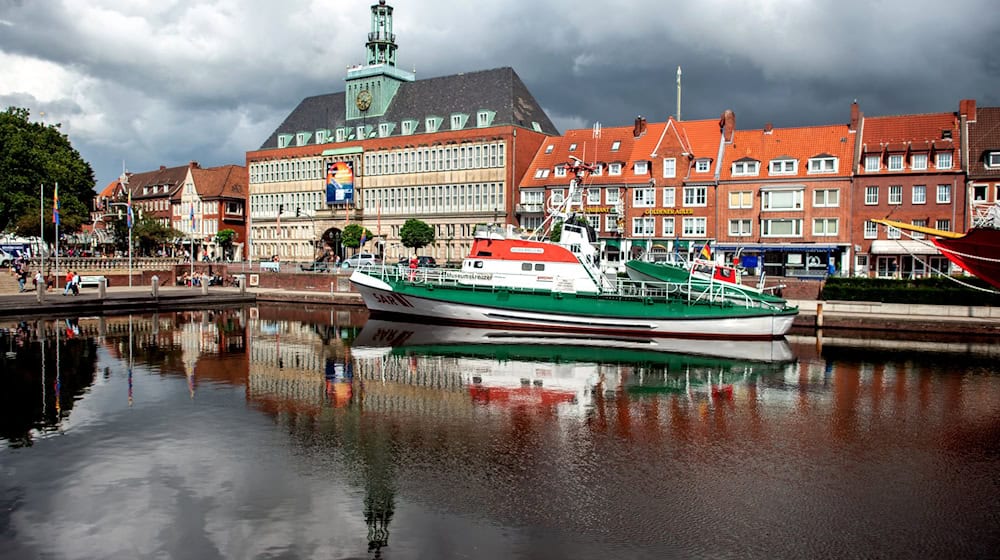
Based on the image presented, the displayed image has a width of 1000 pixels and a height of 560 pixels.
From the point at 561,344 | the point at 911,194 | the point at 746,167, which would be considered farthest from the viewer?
the point at 746,167

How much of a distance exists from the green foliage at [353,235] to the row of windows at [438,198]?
5181 millimetres

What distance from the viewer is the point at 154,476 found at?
15.1m

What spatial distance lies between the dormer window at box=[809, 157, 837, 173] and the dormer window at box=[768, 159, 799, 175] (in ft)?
4.03

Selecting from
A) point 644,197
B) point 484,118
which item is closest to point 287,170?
point 484,118

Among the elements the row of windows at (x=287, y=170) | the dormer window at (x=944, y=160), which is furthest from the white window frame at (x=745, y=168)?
the row of windows at (x=287, y=170)

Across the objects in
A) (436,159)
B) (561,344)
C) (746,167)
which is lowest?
(561,344)

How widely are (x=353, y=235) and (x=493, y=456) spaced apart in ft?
202

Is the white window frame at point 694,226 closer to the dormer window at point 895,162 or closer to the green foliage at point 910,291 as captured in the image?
the dormer window at point 895,162

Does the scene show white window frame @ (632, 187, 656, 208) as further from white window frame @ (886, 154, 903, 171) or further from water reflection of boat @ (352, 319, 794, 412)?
water reflection of boat @ (352, 319, 794, 412)

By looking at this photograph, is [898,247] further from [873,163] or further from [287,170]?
[287,170]

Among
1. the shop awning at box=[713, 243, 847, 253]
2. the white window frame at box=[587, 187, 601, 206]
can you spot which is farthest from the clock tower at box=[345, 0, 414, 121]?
the shop awning at box=[713, 243, 847, 253]

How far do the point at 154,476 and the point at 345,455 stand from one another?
12.3 feet

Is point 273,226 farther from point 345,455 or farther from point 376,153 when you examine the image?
point 345,455

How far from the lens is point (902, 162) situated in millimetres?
56188
